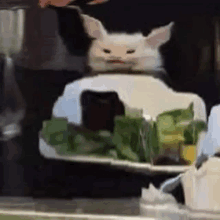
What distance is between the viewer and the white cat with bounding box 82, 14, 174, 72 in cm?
64

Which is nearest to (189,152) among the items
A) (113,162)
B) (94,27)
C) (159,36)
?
(113,162)

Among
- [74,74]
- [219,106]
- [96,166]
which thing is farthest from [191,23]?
[96,166]

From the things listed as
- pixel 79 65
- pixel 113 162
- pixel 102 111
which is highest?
pixel 79 65

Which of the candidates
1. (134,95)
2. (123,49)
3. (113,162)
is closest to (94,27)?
(123,49)

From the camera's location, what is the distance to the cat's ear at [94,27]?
2.15 ft

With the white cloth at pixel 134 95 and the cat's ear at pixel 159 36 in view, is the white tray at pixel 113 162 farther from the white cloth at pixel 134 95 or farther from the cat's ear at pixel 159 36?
the cat's ear at pixel 159 36

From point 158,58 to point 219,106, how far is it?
197 millimetres

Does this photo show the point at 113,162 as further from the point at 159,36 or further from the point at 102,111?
the point at 159,36

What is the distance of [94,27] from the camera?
25.8 inches

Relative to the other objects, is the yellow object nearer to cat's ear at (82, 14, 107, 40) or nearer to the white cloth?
the white cloth

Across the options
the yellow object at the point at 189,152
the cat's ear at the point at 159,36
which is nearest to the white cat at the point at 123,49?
the cat's ear at the point at 159,36

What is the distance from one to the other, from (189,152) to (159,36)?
308mm

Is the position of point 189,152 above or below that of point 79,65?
below

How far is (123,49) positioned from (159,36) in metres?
0.10
